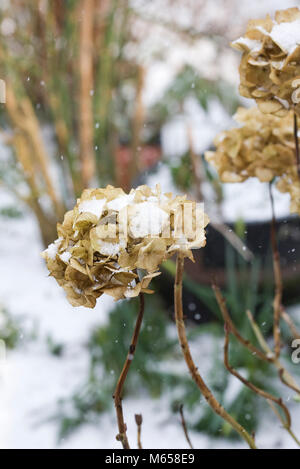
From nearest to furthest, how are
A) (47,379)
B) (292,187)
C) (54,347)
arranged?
(292,187) → (47,379) → (54,347)

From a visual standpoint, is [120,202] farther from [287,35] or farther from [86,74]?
[86,74]

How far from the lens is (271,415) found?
2.79 feet

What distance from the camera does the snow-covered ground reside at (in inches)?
29.8

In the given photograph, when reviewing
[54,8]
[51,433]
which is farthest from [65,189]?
[51,433]

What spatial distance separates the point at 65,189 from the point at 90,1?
50 centimetres

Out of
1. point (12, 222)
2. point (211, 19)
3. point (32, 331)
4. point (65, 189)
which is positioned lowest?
point (32, 331)

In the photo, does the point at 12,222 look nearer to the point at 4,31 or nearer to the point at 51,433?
the point at 4,31

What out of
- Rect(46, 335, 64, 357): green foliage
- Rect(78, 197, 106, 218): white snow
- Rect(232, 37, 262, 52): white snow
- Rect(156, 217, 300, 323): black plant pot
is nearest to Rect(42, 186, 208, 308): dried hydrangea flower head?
Rect(78, 197, 106, 218): white snow

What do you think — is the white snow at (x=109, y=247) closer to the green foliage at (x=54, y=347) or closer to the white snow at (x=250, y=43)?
the white snow at (x=250, y=43)

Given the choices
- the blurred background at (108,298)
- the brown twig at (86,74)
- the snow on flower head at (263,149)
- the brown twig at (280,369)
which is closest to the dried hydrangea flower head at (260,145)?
the snow on flower head at (263,149)

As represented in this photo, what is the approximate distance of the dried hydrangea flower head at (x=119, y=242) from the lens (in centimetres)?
26

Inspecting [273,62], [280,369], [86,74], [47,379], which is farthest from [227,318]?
[86,74]

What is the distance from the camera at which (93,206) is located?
10.6 inches

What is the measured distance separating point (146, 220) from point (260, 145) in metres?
0.16
